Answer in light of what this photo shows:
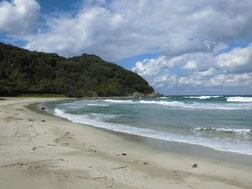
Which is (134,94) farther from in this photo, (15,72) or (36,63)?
(15,72)

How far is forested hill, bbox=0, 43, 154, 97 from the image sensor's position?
8019cm

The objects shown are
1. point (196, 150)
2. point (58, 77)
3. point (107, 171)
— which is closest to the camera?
point (107, 171)

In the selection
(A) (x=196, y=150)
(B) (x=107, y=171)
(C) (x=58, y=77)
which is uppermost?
(C) (x=58, y=77)

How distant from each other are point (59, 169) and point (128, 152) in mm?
2906

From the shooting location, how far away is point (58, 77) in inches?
3944

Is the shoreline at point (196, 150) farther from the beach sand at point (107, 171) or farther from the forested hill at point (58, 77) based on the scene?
the forested hill at point (58, 77)

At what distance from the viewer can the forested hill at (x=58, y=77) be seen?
8019 centimetres

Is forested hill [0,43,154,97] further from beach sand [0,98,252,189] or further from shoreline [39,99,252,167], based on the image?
beach sand [0,98,252,189]

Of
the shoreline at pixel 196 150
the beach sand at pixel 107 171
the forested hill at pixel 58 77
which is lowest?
the shoreline at pixel 196 150

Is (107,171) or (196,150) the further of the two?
(196,150)

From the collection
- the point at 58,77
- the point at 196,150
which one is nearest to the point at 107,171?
the point at 196,150

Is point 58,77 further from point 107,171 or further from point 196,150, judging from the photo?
point 107,171

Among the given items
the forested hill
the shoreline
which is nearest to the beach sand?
the shoreline

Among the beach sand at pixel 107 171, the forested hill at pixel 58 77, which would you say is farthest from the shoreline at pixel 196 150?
the forested hill at pixel 58 77
